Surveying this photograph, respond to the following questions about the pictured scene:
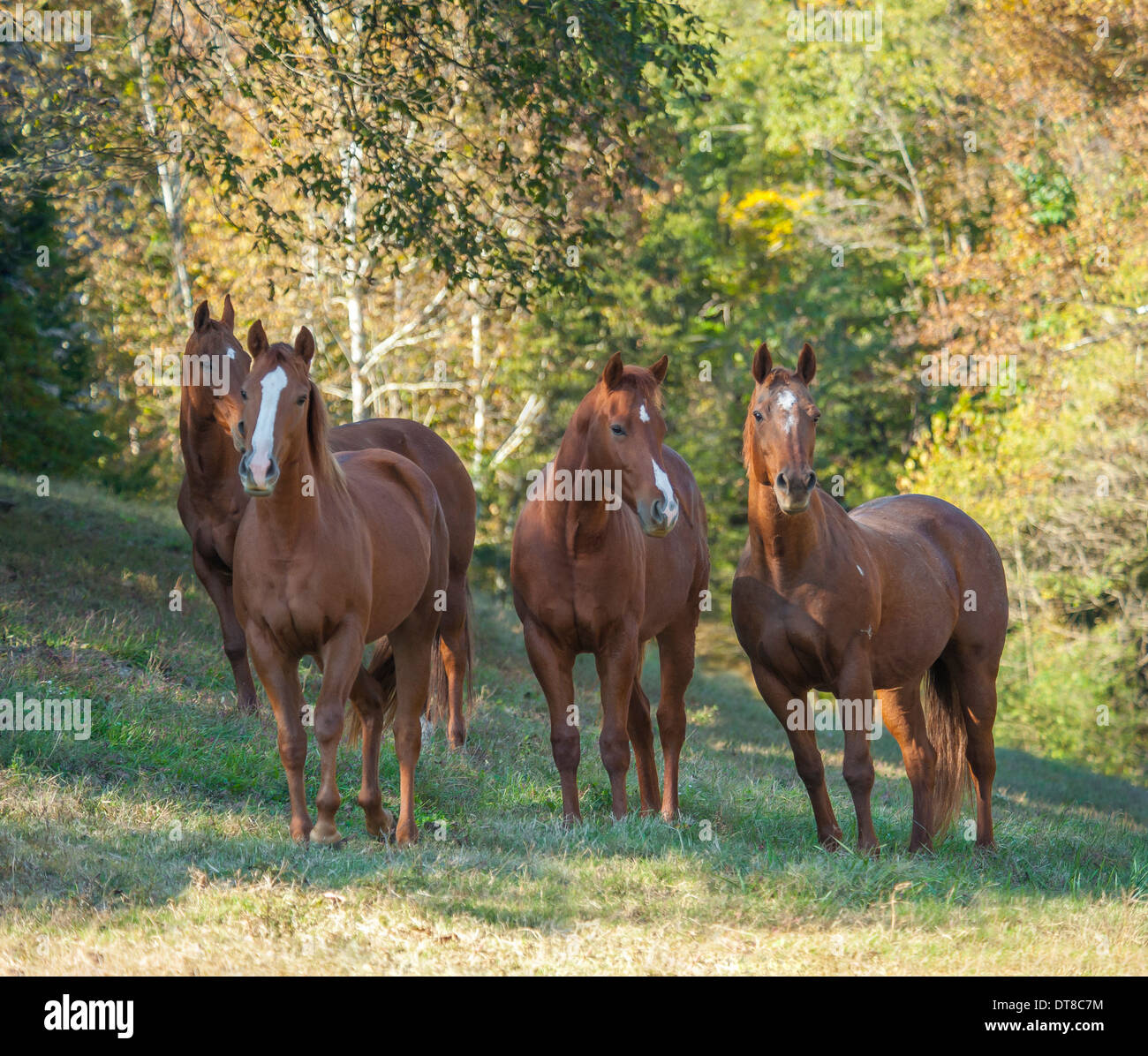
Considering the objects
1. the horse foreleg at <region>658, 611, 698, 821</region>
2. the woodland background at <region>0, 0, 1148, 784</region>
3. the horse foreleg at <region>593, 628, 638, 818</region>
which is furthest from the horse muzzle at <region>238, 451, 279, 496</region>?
the woodland background at <region>0, 0, 1148, 784</region>

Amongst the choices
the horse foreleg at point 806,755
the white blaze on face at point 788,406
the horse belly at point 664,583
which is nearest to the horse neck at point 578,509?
the horse belly at point 664,583

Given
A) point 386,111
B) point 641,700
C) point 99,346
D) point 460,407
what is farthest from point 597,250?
point 641,700

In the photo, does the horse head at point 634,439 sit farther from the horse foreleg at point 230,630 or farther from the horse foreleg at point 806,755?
the horse foreleg at point 230,630

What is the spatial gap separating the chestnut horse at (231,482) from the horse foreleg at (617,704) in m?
2.19

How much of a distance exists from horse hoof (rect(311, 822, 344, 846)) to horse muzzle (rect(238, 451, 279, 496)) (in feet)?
5.49

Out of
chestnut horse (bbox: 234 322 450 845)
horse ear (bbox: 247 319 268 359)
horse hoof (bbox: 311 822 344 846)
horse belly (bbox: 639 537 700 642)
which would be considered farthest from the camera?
horse belly (bbox: 639 537 700 642)

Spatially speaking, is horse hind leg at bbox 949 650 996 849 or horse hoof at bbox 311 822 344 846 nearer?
horse hoof at bbox 311 822 344 846

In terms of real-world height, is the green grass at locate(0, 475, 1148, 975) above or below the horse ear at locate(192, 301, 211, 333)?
below

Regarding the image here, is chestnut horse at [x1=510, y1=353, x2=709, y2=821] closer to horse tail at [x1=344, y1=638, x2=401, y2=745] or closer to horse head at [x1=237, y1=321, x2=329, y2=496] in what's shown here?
horse tail at [x1=344, y1=638, x2=401, y2=745]

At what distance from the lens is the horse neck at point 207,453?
836 cm

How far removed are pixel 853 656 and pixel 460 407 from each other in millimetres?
20315

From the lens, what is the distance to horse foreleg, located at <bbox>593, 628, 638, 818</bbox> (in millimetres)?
6746

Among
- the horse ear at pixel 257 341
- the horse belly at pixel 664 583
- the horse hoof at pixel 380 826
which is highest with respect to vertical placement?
the horse ear at pixel 257 341

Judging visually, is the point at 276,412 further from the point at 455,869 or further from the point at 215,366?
the point at 215,366
